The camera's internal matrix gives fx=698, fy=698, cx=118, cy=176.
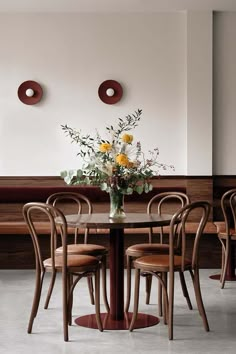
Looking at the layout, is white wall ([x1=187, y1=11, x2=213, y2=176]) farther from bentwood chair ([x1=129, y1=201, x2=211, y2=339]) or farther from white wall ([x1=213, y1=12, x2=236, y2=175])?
bentwood chair ([x1=129, y1=201, x2=211, y2=339])

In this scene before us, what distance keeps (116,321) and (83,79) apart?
3400 mm

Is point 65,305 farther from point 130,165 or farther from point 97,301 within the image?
point 130,165

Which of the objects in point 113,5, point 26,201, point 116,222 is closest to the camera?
point 116,222

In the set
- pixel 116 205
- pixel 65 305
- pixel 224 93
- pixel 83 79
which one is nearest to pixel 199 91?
pixel 224 93

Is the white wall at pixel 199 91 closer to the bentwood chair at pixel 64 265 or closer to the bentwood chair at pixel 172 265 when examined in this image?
the bentwood chair at pixel 172 265

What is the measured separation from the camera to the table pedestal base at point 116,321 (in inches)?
185

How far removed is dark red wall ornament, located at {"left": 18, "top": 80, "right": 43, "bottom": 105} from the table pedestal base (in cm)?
313

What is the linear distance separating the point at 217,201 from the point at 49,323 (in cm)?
304

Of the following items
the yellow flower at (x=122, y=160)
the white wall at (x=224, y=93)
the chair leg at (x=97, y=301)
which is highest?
the white wall at (x=224, y=93)

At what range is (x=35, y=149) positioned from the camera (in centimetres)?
752

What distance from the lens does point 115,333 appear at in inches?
179

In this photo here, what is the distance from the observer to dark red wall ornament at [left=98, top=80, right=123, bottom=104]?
747cm

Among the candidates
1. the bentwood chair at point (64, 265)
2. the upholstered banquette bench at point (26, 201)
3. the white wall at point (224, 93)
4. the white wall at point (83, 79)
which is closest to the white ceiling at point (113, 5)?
the white wall at point (83, 79)

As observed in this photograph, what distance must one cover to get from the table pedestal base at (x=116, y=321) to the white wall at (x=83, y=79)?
9.16 feet
